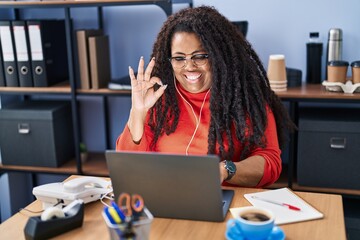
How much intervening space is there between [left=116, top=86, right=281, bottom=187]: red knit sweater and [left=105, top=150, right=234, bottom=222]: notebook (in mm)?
431

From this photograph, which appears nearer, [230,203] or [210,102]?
[230,203]

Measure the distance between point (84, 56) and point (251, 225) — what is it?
160 cm

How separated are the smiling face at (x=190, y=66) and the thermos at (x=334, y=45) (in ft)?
2.63

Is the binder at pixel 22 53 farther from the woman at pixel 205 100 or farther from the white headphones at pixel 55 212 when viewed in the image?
the white headphones at pixel 55 212

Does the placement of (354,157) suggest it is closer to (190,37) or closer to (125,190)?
(190,37)

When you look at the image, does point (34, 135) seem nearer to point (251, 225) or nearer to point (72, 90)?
point (72, 90)

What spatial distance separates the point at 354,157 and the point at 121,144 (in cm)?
111

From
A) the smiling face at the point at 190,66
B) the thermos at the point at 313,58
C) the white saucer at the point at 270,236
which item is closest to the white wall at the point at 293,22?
the thermos at the point at 313,58

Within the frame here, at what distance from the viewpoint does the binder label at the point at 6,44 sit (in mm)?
2430

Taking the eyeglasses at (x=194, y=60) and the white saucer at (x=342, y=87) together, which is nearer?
the eyeglasses at (x=194, y=60)

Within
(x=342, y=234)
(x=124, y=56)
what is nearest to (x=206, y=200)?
(x=342, y=234)

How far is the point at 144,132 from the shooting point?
5.66ft

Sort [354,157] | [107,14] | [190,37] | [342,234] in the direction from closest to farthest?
[342,234] < [190,37] < [354,157] < [107,14]

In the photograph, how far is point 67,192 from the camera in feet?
4.32
